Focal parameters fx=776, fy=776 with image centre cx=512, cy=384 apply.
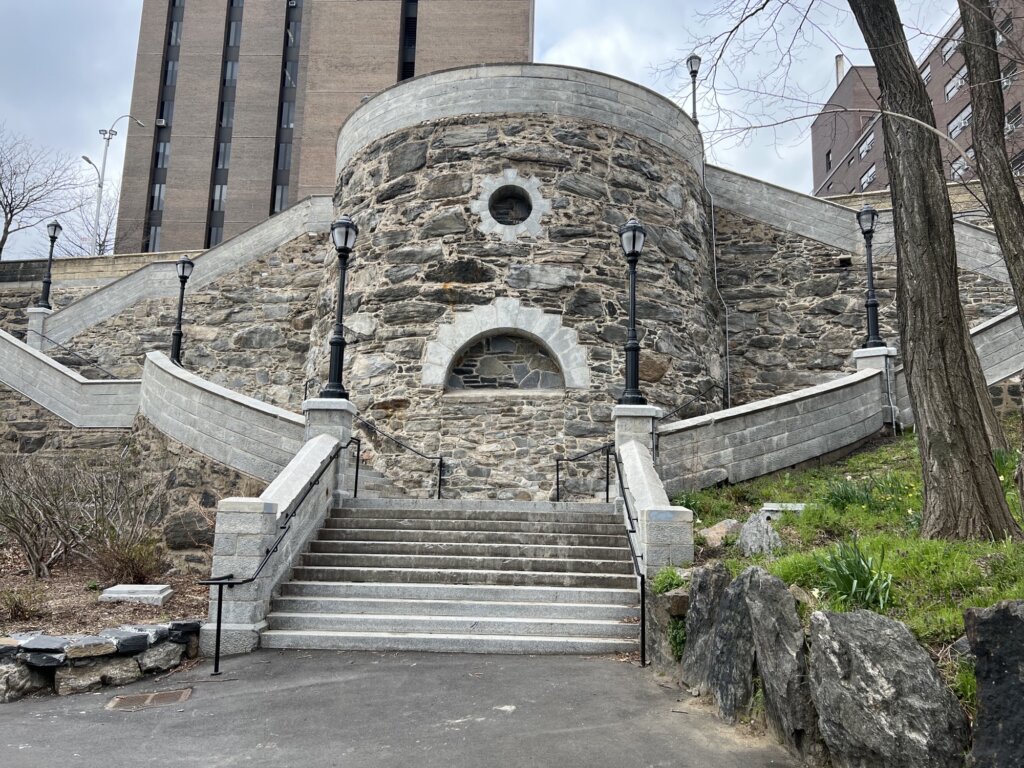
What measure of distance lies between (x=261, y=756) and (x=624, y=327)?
920cm

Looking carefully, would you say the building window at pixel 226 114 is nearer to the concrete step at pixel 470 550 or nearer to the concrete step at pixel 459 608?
the concrete step at pixel 470 550

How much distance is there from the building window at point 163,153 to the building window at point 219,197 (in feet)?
12.4

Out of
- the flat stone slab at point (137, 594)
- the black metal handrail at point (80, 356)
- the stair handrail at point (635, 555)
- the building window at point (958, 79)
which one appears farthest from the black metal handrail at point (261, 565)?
the black metal handrail at point (80, 356)

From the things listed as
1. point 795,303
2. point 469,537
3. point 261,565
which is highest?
point 795,303

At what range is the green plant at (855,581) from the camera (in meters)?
4.25

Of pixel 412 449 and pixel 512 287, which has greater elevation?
pixel 512 287

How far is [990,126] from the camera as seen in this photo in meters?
6.12

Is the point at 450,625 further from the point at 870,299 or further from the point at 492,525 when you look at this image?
the point at 870,299

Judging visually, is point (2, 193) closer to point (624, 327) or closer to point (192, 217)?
point (192, 217)

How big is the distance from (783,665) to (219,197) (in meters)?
43.8

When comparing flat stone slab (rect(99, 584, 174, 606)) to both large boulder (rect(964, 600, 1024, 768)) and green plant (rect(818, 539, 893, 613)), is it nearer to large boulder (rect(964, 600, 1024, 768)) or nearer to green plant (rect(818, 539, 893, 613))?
green plant (rect(818, 539, 893, 613))

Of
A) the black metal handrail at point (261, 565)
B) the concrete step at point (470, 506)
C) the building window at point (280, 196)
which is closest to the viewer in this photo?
the black metal handrail at point (261, 565)

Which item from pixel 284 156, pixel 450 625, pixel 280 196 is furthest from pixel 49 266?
pixel 284 156

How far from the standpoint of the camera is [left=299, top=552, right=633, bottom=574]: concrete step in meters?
7.73
